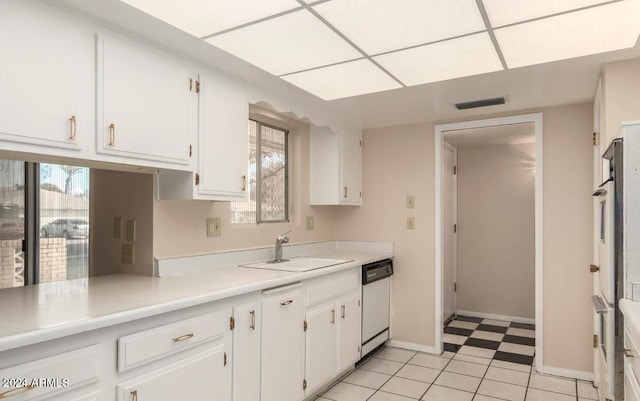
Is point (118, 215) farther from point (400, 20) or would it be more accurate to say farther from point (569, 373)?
point (569, 373)

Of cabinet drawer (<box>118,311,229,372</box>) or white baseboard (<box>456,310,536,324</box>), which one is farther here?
white baseboard (<box>456,310,536,324</box>)

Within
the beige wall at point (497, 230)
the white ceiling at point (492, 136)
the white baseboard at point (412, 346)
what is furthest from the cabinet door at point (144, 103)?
the beige wall at point (497, 230)

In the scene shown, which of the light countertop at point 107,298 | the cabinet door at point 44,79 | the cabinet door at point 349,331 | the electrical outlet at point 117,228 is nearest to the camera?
the light countertop at point 107,298

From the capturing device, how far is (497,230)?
483 centimetres

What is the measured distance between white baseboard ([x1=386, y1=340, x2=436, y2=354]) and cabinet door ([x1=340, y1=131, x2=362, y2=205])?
4.47 feet

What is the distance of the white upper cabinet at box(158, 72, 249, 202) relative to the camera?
229 cm

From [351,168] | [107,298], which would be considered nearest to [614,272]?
[107,298]

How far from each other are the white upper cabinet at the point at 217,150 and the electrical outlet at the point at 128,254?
1.29 ft

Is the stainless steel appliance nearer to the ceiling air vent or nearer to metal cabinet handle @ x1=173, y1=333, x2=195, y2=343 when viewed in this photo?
the ceiling air vent

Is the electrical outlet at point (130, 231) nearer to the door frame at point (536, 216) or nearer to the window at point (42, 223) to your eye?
the window at point (42, 223)

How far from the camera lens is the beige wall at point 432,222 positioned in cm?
314

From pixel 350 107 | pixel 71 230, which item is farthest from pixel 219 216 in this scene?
pixel 350 107

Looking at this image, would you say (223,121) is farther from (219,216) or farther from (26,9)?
(26,9)

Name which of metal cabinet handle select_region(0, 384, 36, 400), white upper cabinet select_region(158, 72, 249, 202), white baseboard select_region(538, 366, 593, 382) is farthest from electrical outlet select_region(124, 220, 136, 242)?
white baseboard select_region(538, 366, 593, 382)
